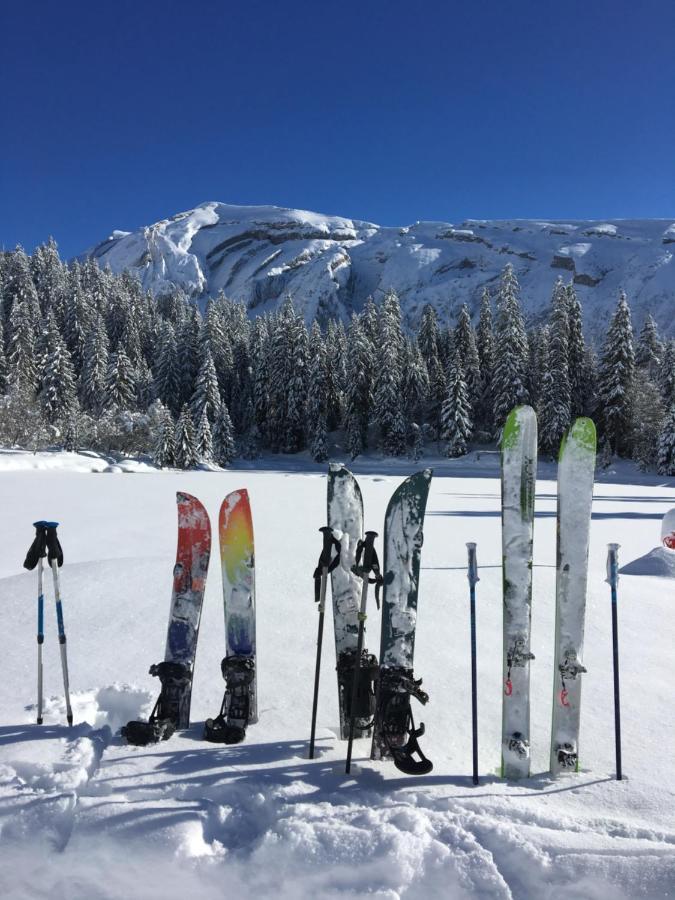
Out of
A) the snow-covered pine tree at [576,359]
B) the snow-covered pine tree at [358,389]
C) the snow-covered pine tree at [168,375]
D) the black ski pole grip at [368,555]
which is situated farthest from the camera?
the snow-covered pine tree at [168,375]

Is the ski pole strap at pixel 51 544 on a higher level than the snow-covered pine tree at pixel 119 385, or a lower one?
lower

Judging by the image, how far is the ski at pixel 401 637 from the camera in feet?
8.88

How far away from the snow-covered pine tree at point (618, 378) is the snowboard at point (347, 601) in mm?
34657

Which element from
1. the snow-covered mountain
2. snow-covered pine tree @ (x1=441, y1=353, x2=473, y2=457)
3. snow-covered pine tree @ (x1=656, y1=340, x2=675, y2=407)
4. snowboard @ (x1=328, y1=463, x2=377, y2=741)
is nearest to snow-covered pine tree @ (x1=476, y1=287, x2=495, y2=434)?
snow-covered pine tree @ (x1=441, y1=353, x2=473, y2=457)

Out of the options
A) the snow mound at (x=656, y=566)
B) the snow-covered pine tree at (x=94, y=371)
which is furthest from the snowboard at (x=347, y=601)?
the snow-covered pine tree at (x=94, y=371)

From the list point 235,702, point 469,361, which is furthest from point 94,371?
point 235,702

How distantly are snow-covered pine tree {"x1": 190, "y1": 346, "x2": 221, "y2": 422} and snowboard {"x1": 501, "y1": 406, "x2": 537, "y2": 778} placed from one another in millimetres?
35949

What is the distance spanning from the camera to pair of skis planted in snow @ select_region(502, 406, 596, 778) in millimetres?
2668

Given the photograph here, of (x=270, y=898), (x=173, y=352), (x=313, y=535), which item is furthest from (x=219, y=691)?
(x=173, y=352)

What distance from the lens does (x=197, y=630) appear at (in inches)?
127

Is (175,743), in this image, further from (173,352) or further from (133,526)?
(173,352)

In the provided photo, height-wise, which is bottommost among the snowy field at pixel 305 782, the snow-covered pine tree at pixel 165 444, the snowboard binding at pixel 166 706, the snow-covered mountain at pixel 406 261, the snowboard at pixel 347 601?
the snowy field at pixel 305 782

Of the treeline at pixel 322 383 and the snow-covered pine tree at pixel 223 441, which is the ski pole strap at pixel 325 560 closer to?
the treeline at pixel 322 383

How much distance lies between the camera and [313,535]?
9.02 meters
